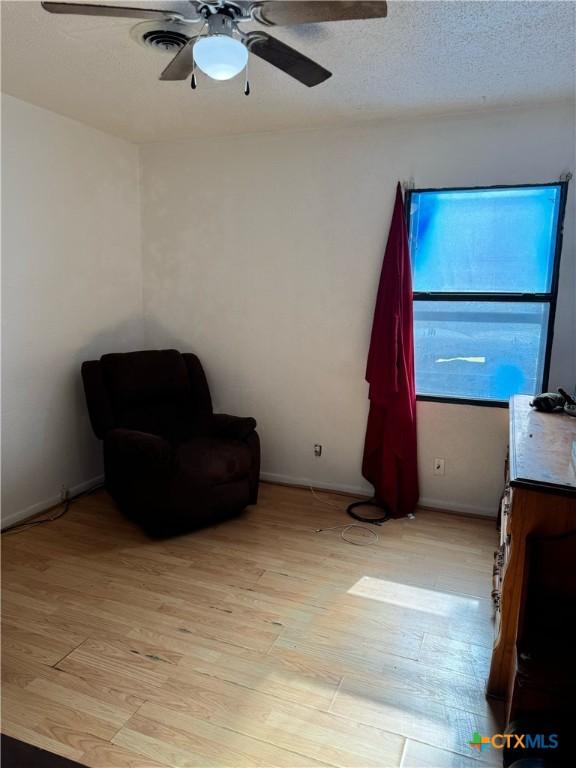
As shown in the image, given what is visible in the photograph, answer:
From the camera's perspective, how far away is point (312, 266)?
3473 millimetres

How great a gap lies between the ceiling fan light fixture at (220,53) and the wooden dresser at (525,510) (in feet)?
5.15

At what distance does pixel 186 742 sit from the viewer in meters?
1.62

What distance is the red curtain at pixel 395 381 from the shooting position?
3133 millimetres

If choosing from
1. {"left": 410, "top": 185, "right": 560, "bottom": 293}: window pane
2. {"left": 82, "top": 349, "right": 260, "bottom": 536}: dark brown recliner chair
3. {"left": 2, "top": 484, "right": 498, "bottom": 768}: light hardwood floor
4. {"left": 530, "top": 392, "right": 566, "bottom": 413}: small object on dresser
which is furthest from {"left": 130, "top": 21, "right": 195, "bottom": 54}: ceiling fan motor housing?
{"left": 2, "top": 484, "right": 498, "bottom": 768}: light hardwood floor

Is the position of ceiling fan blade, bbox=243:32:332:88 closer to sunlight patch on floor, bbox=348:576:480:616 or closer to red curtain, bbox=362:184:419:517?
red curtain, bbox=362:184:419:517

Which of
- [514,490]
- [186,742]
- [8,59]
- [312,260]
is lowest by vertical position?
[186,742]

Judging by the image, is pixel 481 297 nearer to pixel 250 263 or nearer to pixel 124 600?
pixel 250 263

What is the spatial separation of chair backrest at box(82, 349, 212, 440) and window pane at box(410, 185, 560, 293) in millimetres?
1670

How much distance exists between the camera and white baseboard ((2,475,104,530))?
303cm

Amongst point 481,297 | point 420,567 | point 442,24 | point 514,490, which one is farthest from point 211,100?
point 420,567

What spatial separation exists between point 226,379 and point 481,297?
1.85m

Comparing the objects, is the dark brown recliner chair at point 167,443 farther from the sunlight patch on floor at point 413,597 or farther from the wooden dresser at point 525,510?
the wooden dresser at point 525,510

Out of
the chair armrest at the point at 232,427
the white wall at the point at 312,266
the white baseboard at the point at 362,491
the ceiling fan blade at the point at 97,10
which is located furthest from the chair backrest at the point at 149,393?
the ceiling fan blade at the point at 97,10

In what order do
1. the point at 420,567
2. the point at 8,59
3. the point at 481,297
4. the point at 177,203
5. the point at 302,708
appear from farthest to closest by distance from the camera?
the point at 177,203 < the point at 481,297 < the point at 420,567 < the point at 8,59 < the point at 302,708
